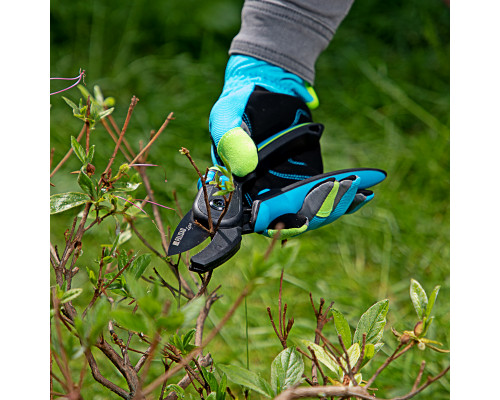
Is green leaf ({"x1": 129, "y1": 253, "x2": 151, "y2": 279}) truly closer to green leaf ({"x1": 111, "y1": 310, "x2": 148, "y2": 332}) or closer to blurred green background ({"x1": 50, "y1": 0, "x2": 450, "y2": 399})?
green leaf ({"x1": 111, "y1": 310, "x2": 148, "y2": 332})

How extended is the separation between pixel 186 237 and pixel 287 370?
32 centimetres

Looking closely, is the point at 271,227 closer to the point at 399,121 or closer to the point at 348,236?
the point at 348,236

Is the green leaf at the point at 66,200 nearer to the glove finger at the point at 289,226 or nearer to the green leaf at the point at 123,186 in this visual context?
the green leaf at the point at 123,186

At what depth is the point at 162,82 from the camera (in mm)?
2607

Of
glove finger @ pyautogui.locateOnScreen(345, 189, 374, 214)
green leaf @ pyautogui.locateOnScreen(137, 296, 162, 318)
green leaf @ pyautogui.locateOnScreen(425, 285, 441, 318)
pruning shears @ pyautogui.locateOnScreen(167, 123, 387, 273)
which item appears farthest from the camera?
glove finger @ pyautogui.locateOnScreen(345, 189, 374, 214)

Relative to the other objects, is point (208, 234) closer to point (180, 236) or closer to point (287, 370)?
point (180, 236)

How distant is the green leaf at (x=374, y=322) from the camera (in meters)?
0.69

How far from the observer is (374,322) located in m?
0.70

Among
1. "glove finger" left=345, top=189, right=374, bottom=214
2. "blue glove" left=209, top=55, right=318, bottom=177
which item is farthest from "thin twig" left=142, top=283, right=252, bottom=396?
"glove finger" left=345, top=189, right=374, bottom=214

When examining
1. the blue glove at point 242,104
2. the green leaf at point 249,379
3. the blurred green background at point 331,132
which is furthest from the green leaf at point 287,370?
the blurred green background at point 331,132

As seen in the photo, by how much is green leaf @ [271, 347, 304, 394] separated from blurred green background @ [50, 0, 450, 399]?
2.34 ft

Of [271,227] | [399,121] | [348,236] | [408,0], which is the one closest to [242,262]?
[348,236]

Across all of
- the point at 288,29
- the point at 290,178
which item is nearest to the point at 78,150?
the point at 290,178

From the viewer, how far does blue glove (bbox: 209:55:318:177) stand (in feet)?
3.44
